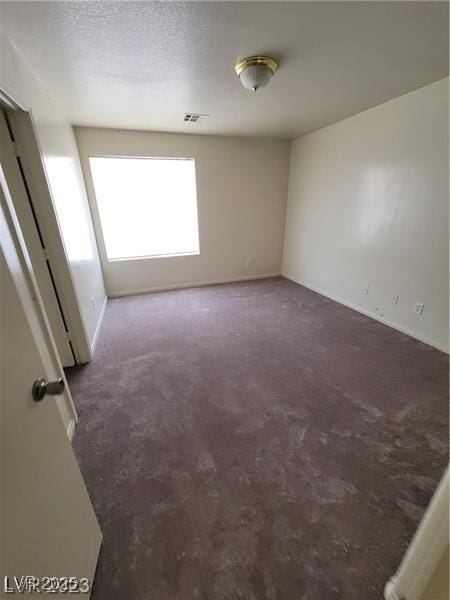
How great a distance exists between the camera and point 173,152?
3592 millimetres

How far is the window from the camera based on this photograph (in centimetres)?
355

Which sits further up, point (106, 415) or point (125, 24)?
point (125, 24)

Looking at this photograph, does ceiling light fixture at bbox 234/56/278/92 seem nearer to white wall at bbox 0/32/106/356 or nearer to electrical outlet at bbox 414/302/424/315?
white wall at bbox 0/32/106/356

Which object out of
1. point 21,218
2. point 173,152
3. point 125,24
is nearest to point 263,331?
point 21,218

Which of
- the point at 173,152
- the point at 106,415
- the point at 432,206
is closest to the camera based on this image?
the point at 106,415

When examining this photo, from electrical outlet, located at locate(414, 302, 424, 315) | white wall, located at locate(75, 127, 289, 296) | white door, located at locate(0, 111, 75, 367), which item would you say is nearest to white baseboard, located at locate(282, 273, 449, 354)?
electrical outlet, located at locate(414, 302, 424, 315)

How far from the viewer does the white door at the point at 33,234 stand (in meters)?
1.68

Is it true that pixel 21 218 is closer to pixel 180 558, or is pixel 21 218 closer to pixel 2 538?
pixel 2 538

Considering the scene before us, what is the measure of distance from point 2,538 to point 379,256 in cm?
346

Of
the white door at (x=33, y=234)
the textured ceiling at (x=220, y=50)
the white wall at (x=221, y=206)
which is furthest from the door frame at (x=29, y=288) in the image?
the white wall at (x=221, y=206)

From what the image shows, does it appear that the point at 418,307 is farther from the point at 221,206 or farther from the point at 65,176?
the point at 65,176

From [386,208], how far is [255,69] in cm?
199

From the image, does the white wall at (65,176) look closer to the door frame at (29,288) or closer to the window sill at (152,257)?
the window sill at (152,257)

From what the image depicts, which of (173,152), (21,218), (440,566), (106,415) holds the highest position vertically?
(173,152)
